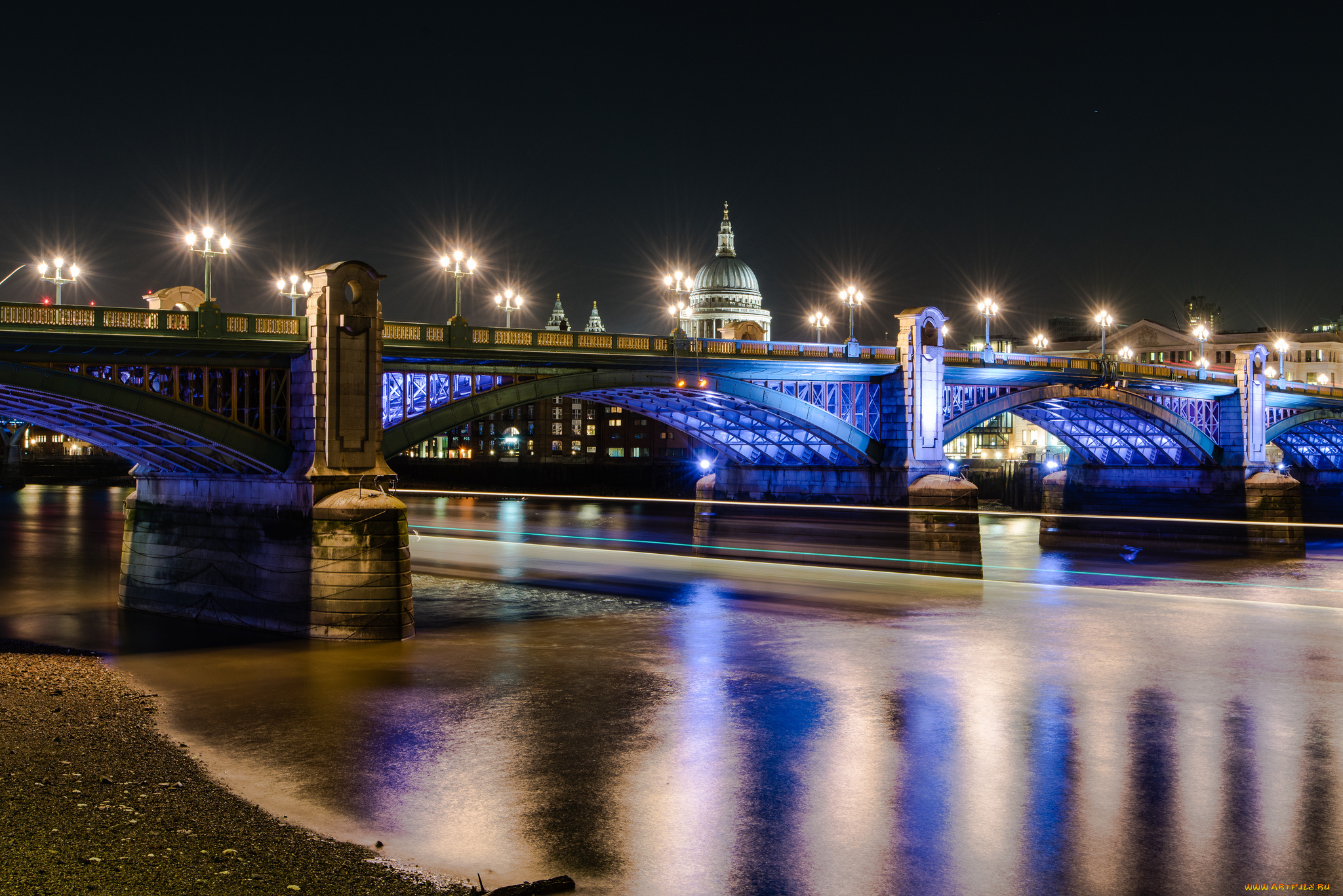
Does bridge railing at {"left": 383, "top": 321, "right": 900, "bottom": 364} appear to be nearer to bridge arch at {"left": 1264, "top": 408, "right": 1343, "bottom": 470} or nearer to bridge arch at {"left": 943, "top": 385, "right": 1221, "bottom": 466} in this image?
bridge arch at {"left": 943, "top": 385, "right": 1221, "bottom": 466}

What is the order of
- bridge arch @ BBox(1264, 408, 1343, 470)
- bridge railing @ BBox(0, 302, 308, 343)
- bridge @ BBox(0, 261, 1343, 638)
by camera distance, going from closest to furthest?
bridge railing @ BBox(0, 302, 308, 343)
bridge @ BBox(0, 261, 1343, 638)
bridge arch @ BBox(1264, 408, 1343, 470)

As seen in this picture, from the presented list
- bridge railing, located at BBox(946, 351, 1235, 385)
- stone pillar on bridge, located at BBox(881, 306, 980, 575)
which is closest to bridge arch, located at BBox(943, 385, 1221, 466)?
bridge railing, located at BBox(946, 351, 1235, 385)

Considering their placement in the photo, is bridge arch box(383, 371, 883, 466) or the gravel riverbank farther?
bridge arch box(383, 371, 883, 466)

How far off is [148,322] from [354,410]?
5090 millimetres

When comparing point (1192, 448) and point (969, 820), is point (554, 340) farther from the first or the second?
point (1192, 448)

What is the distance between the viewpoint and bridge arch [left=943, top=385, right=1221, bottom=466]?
56.6 m

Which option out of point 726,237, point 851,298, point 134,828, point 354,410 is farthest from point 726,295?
point 134,828

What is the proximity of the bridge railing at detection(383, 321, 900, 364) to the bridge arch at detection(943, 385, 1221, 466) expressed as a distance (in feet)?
37.2

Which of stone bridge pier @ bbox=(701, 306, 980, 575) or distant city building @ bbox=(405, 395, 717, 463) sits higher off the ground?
distant city building @ bbox=(405, 395, 717, 463)

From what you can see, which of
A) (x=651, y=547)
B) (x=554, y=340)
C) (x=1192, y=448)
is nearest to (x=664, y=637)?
(x=554, y=340)

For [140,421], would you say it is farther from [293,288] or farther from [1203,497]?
[1203,497]

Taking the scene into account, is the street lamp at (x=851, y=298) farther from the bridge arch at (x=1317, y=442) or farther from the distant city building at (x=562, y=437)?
the distant city building at (x=562, y=437)

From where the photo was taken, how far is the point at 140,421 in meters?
28.8

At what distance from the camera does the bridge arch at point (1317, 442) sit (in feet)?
272
